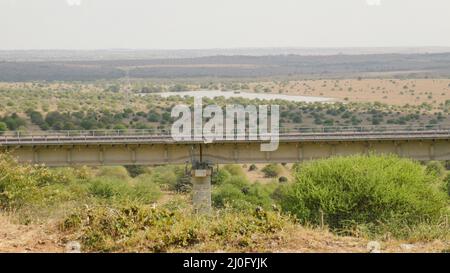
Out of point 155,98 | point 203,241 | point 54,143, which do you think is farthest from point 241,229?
point 155,98

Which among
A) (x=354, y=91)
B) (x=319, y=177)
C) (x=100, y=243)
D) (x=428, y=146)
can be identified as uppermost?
(x=100, y=243)

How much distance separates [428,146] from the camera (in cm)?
4297

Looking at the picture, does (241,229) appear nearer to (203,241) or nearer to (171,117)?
(203,241)

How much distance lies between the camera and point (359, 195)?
20469mm

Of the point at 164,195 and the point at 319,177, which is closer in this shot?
the point at 319,177

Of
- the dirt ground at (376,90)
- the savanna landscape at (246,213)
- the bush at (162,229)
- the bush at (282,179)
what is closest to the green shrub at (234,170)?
the bush at (282,179)

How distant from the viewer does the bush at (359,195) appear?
64.8 ft

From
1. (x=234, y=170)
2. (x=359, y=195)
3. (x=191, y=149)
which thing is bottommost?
(x=234, y=170)

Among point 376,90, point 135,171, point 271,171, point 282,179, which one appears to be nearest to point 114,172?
point 135,171

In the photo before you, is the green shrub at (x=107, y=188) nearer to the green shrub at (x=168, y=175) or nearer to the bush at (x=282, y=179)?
the green shrub at (x=168, y=175)

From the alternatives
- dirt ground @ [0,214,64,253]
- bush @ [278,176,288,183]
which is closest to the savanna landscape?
dirt ground @ [0,214,64,253]

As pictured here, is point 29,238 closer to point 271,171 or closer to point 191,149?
point 191,149

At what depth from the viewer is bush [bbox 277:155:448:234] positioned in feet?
64.8

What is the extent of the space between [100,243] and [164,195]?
113 feet
